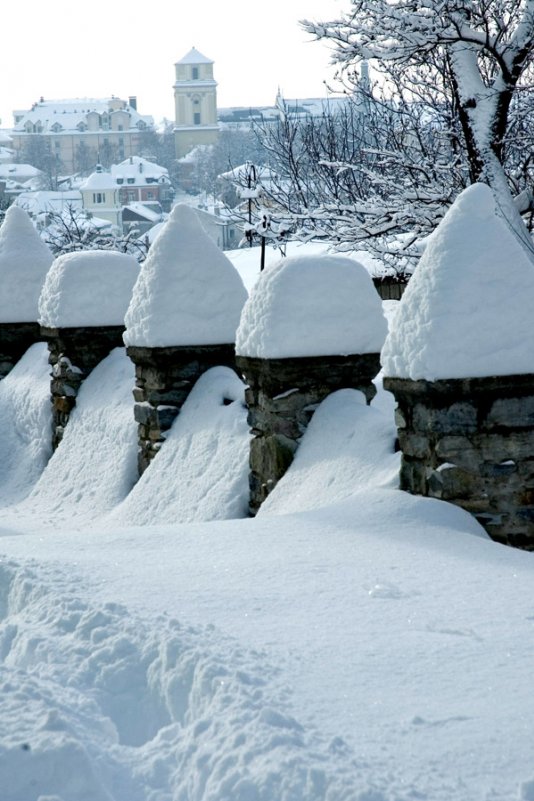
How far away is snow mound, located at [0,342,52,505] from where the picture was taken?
12558mm

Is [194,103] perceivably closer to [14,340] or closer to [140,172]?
[140,172]

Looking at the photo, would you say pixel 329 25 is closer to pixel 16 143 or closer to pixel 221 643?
pixel 221 643

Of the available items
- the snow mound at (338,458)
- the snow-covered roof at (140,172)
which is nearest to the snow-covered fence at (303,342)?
the snow mound at (338,458)

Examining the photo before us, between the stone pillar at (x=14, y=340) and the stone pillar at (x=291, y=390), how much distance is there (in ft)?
23.4

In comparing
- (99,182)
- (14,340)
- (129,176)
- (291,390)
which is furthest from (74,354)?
(129,176)

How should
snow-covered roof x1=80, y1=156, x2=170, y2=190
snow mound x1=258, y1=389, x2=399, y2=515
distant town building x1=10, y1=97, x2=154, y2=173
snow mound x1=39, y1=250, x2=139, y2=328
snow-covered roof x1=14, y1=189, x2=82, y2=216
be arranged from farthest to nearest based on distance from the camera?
distant town building x1=10, y1=97, x2=154, y2=173 < snow-covered roof x1=80, y1=156, x2=170, y2=190 < snow-covered roof x1=14, y1=189, x2=82, y2=216 < snow mound x1=39, y1=250, x2=139, y2=328 < snow mound x1=258, y1=389, x2=399, y2=515

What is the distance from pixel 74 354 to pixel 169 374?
2807 mm

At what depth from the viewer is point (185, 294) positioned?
31.9ft

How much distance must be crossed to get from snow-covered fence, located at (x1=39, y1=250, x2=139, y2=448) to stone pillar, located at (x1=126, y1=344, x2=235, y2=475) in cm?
217

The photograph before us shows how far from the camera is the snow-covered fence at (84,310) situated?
39.6ft

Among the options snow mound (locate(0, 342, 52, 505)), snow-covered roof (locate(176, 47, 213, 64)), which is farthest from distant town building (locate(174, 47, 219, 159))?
snow mound (locate(0, 342, 52, 505))

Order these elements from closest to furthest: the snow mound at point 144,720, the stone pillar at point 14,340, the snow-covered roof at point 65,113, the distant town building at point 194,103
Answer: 1. the snow mound at point 144,720
2. the stone pillar at point 14,340
3. the distant town building at point 194,103
4. the snow-covered roof at point 65,113

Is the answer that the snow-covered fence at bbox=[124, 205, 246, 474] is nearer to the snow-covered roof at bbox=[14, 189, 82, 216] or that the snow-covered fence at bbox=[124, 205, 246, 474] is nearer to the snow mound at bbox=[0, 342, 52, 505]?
the snow mound at bbox=[0, 342, 52, 505]

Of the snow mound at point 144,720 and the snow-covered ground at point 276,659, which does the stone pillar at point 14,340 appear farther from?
the snow mound at point 144,720
